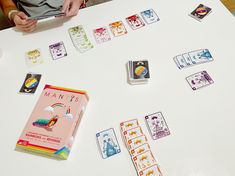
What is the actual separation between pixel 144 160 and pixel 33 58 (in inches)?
27.3

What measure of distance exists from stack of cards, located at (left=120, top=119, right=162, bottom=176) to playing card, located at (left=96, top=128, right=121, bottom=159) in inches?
1.4

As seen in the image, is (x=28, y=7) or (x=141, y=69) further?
(x=28, y=7)

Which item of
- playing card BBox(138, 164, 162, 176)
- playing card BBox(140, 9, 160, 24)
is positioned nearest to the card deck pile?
playing card BBox(140, 9, 160, 24)

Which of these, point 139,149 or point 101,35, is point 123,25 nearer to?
point 101,35

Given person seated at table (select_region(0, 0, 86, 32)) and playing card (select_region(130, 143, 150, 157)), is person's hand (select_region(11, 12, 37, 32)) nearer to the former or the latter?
person seated at table (select_region(0, 0, 86, 32))

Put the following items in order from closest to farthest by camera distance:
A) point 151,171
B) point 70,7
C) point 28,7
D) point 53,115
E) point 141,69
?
1. point 151,171
2. point 53,115
3. point 141,69
4. point 70,7
5. point 28,7

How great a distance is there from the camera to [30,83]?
1.09m

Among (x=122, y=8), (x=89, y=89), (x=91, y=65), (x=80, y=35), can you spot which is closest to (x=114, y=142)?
(x=89, y=89)

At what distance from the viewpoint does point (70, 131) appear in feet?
2.95

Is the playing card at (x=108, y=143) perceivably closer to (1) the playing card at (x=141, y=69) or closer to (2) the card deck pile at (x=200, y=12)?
(1) the playing card at (x=141, y=69)

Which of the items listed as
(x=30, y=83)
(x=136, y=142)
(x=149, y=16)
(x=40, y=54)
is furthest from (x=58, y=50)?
(x=136, y=142)

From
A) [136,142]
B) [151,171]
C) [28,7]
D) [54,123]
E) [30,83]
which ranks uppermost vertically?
[28,7]

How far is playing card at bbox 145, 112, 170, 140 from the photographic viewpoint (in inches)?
35.5

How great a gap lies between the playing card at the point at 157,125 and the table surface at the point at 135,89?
0.06ft
